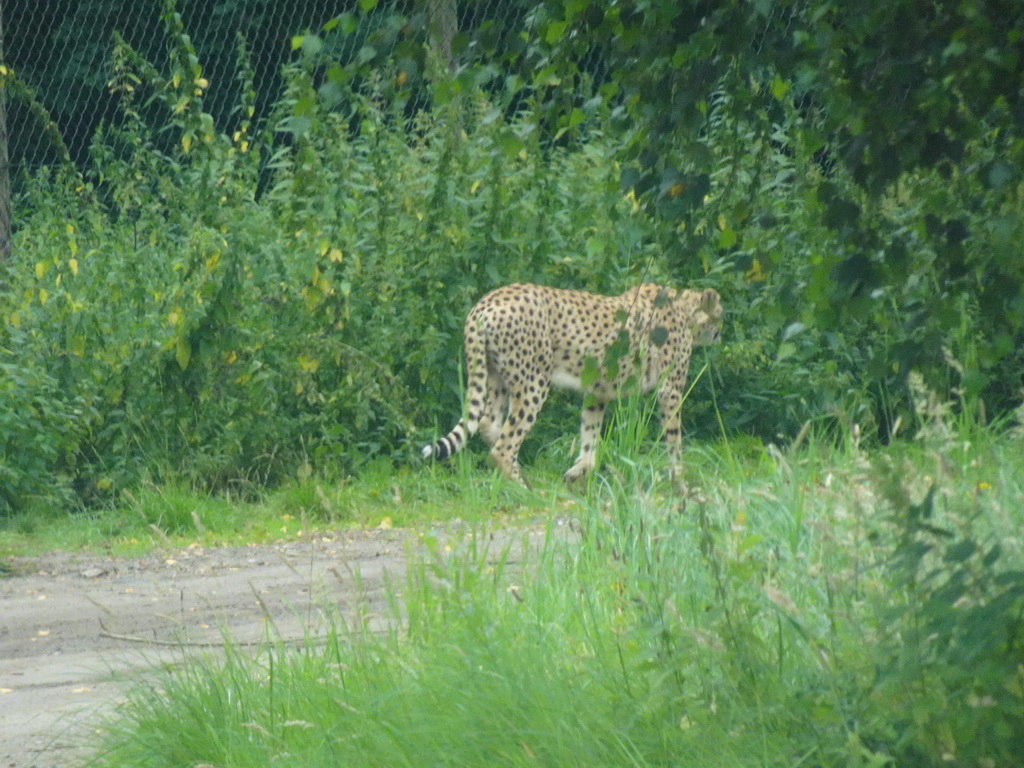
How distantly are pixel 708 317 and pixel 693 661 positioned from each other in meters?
6.65

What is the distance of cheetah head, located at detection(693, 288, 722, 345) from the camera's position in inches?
381

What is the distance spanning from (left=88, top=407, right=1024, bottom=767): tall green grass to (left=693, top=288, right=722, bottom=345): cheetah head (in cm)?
514

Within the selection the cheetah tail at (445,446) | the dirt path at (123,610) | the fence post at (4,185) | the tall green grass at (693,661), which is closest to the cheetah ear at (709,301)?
the cheetah tail at (445,446)

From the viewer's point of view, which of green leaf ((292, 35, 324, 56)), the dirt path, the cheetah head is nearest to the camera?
green leaf ((292, 35, 324, 56))

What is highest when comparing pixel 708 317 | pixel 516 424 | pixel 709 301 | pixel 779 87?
pixel 779 87

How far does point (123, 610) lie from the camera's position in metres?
6.11

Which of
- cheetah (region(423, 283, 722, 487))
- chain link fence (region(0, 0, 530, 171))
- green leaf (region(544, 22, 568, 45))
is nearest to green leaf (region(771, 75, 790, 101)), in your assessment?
green leaf (region(544, 22, 568, 45))

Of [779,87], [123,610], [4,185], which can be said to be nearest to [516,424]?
[4,185]

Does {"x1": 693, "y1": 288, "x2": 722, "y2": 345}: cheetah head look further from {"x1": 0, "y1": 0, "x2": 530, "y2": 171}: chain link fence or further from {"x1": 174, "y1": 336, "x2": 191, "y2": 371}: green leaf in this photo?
{"x1": 174, "y1": 336, "x2": 191, "y2": 371}: green leaf

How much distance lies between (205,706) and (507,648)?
75 centimetres

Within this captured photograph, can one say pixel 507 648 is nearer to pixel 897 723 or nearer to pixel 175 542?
pixel 897 723

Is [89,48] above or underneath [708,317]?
above

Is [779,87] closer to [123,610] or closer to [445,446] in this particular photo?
[123,610]

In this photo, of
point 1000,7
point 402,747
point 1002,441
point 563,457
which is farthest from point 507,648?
point 563,457
